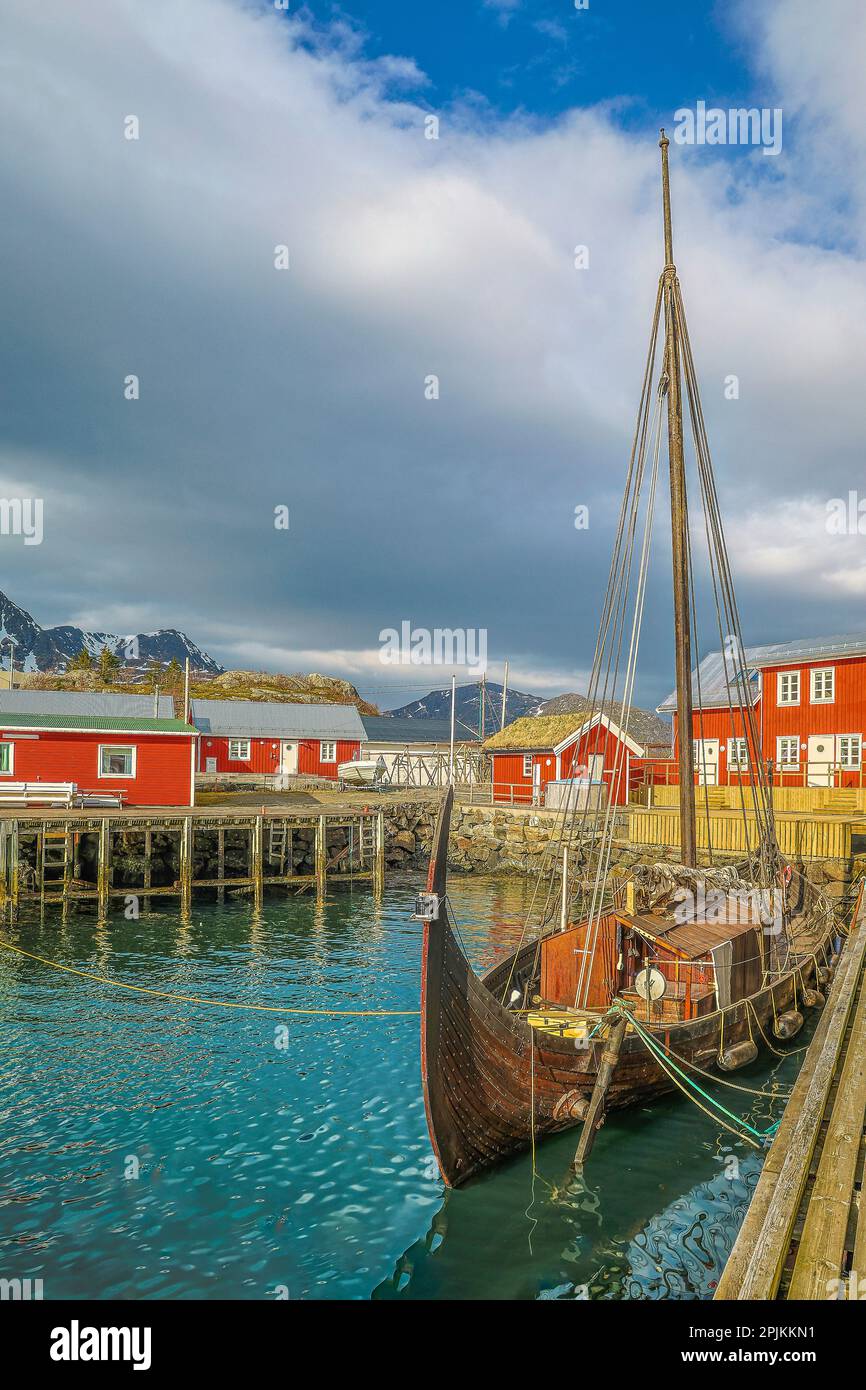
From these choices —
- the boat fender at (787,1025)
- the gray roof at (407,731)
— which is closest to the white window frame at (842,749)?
the boat fender at (787,1025)

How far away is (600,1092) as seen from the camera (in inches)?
417

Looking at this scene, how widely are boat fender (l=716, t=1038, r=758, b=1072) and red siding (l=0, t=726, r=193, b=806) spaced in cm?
3079

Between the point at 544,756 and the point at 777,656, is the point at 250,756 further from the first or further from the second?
the point at 777,656

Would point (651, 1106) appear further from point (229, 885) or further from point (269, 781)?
point (269, 781)

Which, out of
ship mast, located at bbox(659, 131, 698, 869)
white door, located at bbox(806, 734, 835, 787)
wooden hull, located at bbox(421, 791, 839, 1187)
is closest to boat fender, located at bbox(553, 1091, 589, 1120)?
wooden hull, located at bbox(421, 791, 839, 1187)

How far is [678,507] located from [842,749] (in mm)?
22803

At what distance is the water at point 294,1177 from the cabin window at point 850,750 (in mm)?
24709

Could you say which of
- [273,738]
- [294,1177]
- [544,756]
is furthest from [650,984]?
[273,738]

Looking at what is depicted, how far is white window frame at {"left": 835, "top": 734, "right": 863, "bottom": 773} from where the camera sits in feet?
117

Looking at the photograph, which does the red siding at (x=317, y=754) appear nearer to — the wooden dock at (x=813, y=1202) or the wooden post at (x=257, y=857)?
the wooden post at (x=257, y=857)

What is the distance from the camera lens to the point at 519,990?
14570mm

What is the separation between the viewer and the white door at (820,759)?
3634cm
